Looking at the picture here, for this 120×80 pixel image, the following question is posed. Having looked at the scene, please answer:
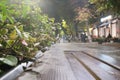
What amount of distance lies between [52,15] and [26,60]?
1888cm

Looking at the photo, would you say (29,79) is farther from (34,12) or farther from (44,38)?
(44,38)

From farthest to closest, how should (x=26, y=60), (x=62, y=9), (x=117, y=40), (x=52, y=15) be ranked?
(x=62, y=9) → (x=52, y=15) → (x=117, y=40) → (x=26, y=60)

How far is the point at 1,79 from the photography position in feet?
7.68

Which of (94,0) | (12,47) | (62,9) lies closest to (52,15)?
(62,9)

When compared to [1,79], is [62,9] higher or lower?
higher

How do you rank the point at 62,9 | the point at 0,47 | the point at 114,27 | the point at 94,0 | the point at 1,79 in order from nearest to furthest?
the point at 1,79 → the point at 0,47 → the point at 94,0 → the point at 62,9 → the point at 114,27

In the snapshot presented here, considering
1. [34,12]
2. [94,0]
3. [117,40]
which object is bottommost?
[117,40]

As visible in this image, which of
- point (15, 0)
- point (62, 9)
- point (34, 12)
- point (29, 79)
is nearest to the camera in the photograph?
point (29, 79)

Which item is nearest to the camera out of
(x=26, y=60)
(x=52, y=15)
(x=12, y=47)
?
(x=12, y=47)

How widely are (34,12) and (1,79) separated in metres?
5.04

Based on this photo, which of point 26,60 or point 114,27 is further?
point 114,27

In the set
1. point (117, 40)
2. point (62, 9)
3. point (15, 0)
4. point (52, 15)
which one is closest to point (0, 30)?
point (15, 0)

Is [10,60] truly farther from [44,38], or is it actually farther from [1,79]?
[44,38]

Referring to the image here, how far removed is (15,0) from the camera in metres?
4.77
